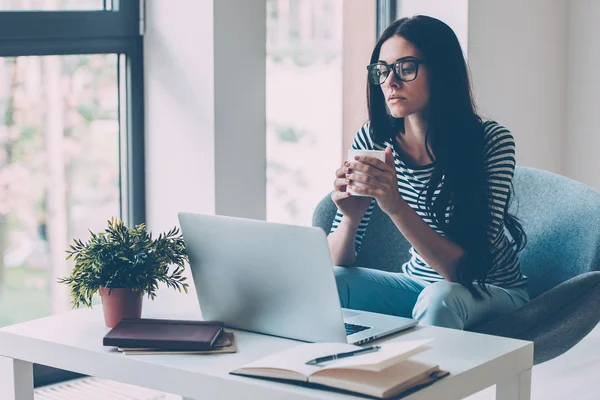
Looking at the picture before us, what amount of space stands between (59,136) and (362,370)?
172cm

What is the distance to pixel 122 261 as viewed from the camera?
1.74 m

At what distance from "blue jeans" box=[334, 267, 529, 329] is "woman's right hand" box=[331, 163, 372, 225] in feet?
0.42

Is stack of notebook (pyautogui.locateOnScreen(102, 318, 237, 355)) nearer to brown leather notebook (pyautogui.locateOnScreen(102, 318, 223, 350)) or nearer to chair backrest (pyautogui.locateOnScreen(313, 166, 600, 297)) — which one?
brown leather notebook (pyautogui.locateOnScreen(102, 318, 223, 350))

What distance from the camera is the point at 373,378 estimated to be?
1.35 m

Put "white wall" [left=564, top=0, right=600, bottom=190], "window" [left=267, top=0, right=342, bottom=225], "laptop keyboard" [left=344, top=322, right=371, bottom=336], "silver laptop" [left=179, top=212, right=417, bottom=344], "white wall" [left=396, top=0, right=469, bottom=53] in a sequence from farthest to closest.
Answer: "white wall" [left=564, top=0, right=600, bottom=190] → "white wall" [left=396, top=0, right=469, bottom=53] → "window" [left=267, top=0, right=342, bottom=225] → "laptop keyboard" [left=344, top=322, right=371, bottom=336] → "silver laptop" [left=179, top=212, right=417, bottom=344]

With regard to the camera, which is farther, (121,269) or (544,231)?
(544,231)

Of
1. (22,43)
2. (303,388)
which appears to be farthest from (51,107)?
(303,388)

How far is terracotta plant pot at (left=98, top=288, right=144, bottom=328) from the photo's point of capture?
5.64 feet

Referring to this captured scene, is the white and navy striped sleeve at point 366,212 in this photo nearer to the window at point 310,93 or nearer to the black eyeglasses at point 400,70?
the black eyeglasses at point 400,70

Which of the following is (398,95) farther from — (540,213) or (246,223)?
(246,223)

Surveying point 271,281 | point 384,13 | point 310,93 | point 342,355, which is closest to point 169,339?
point 271,281

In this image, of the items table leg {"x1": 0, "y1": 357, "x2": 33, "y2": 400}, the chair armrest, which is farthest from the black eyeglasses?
table leg {"x1": 0, "y1": 357, "x2": 33, "y2": 400}

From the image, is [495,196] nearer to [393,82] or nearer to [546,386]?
[393,82]

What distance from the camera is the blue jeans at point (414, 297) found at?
1.97 m
